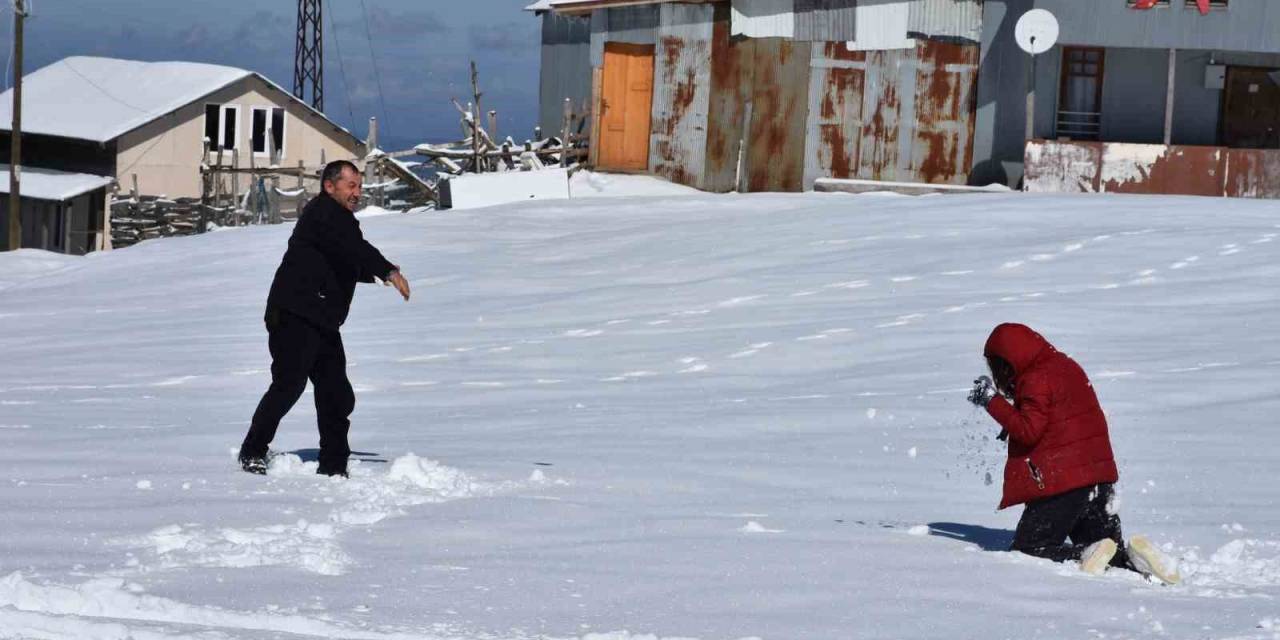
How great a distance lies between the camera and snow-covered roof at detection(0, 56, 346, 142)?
140 feet

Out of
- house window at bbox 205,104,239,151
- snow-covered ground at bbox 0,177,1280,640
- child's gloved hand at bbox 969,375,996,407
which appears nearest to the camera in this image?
snow-covered ground at bbox 0,177,1280,640

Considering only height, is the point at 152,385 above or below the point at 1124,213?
below

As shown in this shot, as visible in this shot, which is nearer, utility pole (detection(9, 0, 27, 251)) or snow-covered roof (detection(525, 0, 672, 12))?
snow-covered roof (detection(525, 0, 672, 12))

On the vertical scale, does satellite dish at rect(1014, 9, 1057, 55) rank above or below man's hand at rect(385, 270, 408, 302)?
above

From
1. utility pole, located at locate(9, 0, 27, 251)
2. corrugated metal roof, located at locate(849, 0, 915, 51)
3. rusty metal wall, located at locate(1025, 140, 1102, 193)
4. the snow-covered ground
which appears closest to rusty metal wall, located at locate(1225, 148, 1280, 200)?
rusty metal wall, located at locate(1025, 140, 1102, 193)

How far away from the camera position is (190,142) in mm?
43625

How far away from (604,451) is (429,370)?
4.00 m

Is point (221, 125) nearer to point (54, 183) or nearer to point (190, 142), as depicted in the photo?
point (190, 142)

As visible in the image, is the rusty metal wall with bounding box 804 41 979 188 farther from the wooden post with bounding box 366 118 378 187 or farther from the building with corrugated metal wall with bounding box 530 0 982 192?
the wooden post with bounding box 366 118 378 187

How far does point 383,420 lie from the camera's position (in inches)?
414

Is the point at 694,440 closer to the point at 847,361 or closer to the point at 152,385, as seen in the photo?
the point at 847,361

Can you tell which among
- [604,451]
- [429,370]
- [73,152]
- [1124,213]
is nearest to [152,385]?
[429,370]

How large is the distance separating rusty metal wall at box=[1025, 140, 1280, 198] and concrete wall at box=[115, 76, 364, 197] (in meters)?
24.5

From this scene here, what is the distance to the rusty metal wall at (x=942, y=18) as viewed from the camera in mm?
26250
